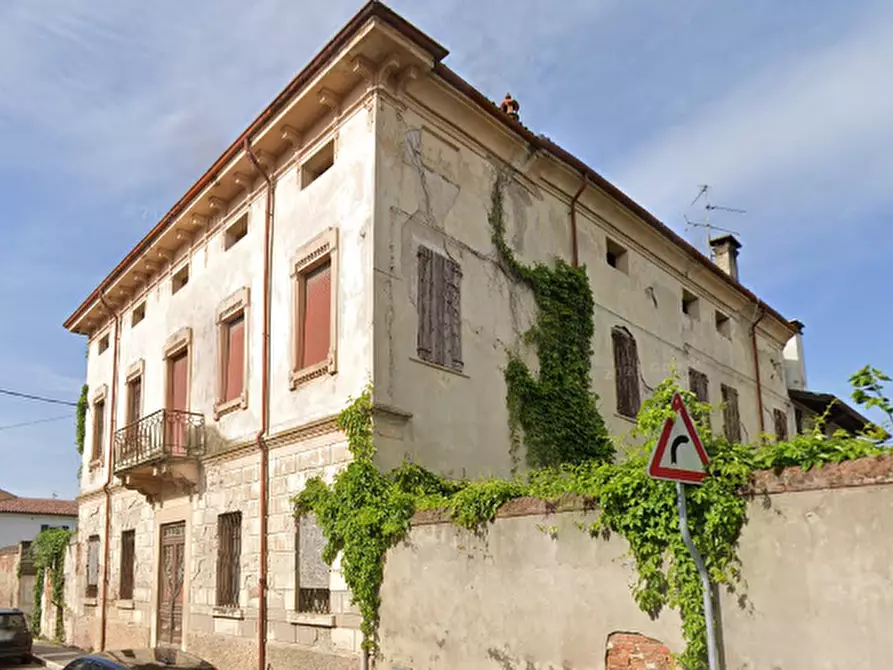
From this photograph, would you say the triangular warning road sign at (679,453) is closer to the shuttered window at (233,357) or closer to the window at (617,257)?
the shuttered window at (233,357)

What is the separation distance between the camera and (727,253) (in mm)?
26328

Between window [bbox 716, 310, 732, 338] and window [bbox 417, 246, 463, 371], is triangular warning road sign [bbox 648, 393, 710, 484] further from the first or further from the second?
window [bbox 716, 310, 732, 338]

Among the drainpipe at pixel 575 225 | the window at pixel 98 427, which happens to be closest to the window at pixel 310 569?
the drainpipe at pixel 575 225

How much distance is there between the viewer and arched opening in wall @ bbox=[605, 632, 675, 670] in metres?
6.88

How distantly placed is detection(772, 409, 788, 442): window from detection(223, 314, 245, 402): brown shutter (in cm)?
1680

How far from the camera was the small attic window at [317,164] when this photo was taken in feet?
42.9

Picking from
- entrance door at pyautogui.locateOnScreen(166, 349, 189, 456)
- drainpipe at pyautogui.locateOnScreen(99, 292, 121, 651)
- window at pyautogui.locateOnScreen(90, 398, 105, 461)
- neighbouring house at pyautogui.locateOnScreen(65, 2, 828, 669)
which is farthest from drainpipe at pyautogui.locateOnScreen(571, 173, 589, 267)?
window at pyautogui.locateOnScreen(90, 398, 105, 461)

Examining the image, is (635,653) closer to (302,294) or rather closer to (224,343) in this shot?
(302,294)

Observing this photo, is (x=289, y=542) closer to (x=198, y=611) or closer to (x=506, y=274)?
(x=198, y=611)

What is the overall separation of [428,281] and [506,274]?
80.4 inches

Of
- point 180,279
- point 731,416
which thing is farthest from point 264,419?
point 731,416

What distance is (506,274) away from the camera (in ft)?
45.0

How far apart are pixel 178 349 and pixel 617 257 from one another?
9.67 m

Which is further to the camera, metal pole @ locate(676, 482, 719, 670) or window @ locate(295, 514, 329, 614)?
window @ locate(295, 514, 329, 614)
